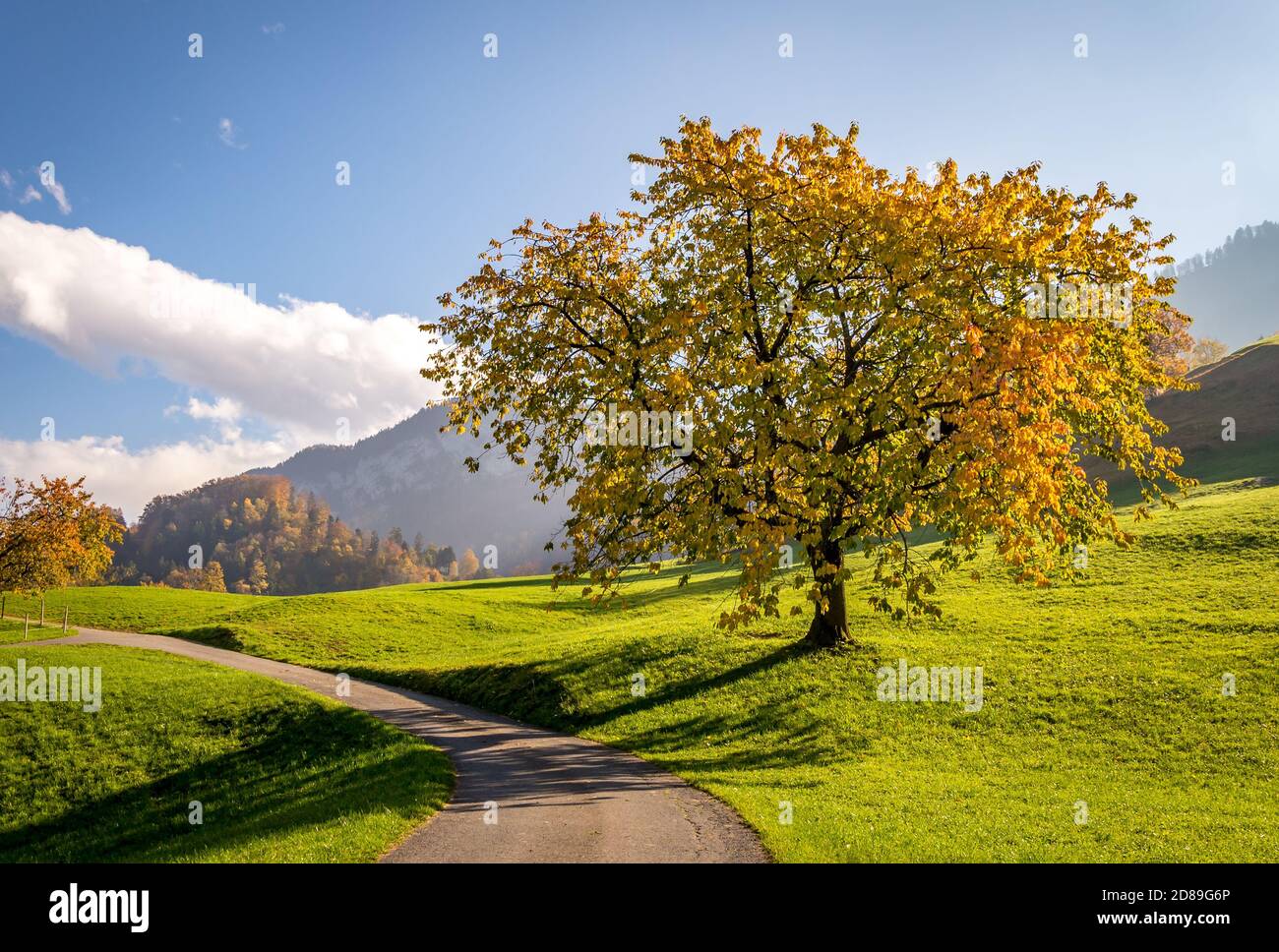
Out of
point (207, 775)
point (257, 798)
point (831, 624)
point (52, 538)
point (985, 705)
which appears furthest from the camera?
point (52, 538)

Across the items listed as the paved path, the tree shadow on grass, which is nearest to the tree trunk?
the paved path

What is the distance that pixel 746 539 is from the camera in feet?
64.0

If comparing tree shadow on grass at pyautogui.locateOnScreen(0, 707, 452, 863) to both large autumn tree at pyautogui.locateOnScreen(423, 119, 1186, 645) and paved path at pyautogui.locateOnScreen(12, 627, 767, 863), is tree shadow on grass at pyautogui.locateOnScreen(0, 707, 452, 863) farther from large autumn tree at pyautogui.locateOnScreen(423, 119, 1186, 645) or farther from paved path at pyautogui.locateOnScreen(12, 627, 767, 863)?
large autumn tree at pyautogui.locateOnScreen(423, 119, 1186, 645)

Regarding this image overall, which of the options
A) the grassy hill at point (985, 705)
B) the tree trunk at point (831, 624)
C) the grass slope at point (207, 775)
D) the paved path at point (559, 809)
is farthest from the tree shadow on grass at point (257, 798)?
the tree trunk at point (831, 624)

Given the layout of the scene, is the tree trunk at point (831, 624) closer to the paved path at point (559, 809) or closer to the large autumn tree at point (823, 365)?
the large autumn tree at point (823, 365)

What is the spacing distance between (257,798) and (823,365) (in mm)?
21716

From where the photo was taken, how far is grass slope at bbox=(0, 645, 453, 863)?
52.0ft

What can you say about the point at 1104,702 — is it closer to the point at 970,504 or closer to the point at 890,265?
the point at 970,504

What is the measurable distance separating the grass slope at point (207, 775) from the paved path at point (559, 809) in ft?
3.14

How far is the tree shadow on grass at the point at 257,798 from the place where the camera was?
17.0 meters

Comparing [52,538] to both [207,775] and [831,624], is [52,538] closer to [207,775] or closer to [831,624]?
[207,775]

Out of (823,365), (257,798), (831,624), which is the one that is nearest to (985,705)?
(831,624)

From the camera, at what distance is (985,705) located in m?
24.6

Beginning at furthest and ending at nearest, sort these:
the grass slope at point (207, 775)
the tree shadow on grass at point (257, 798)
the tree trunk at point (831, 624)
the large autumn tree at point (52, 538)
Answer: the large autumn tree at point (52, 538) < the tree trunk at point (831, 624) < the tree shadow on grass at point (257, 798) < the grass slope at point (207, 775)
